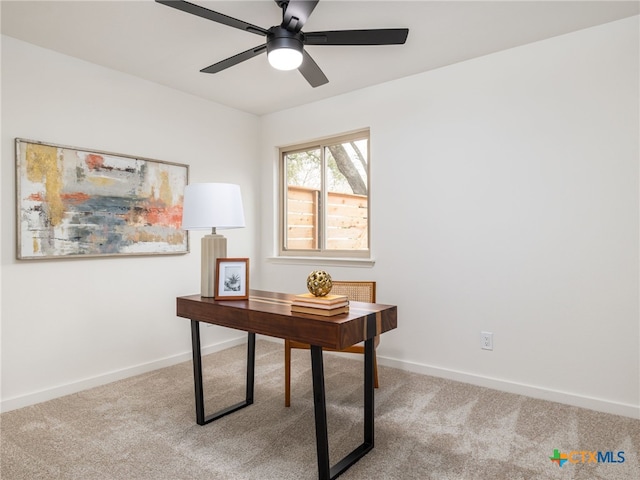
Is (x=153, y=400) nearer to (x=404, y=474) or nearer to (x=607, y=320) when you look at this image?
(x=404, y=474)

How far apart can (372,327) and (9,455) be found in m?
1.90

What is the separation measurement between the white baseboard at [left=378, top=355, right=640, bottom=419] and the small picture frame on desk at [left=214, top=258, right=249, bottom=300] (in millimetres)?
1661

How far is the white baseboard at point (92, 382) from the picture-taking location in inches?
101

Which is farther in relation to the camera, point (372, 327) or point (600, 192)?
point (600, 192)

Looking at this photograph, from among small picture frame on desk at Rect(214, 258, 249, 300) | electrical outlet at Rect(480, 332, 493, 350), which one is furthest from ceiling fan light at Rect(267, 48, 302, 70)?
electrical outlet at Rect(480, 332, 493, 350)

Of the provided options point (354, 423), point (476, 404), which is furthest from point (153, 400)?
point (476, 404)

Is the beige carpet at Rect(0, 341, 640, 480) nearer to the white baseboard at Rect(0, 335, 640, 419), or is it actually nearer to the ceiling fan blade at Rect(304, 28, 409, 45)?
the white baseboard at Rect(0, 335, 640, 419)

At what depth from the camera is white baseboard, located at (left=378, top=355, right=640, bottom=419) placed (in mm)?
2414

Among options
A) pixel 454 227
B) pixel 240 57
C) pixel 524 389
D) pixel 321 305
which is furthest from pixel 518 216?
pixel 240 57

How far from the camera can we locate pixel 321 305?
177 centimetres

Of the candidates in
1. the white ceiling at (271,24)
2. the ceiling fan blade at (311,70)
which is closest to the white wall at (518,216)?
the white ceiling at (271,24)

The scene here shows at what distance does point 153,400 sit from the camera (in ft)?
8.78

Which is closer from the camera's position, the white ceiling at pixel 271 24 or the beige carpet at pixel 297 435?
the beige carpet at pixel 297 435

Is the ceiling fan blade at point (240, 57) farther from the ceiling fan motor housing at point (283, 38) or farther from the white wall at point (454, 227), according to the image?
the white wall at point (454, 227)
